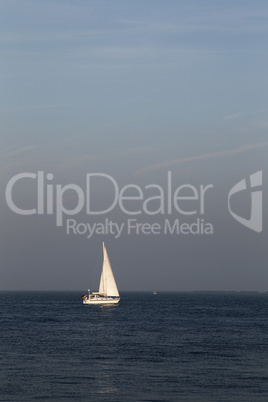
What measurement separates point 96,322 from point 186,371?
63727 mm

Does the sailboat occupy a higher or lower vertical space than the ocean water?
higher

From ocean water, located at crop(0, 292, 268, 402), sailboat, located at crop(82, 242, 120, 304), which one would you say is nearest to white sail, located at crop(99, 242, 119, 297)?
sailboat, located at crop(82, 242, 120, 304)

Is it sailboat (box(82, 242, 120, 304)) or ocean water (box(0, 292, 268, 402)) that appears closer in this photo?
ocean water (box(0, 292, 268, 402))

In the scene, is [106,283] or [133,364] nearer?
[133,364]

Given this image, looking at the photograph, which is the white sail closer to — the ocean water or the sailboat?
the sailboat

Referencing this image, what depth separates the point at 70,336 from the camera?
9194 centimetres

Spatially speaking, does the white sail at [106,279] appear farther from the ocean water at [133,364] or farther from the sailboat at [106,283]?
the ocean water at [133,364]

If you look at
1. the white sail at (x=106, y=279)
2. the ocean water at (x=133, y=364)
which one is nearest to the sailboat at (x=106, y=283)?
the white sail at (x=106, y=279)

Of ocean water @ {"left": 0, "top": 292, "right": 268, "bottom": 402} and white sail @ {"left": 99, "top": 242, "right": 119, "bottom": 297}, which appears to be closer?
ocean water @ {"left": 0, "top": 292, "right": 268, "bottom": 402}

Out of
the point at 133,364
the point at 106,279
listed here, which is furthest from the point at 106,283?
the point at 133,364

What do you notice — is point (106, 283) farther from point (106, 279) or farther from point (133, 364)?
point (133, 364)

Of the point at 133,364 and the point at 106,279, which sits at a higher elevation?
the point at 106,279

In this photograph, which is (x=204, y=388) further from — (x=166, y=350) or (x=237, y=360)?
(x=166, y=350)

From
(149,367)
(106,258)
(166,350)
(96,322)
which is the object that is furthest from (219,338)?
(106,258)
